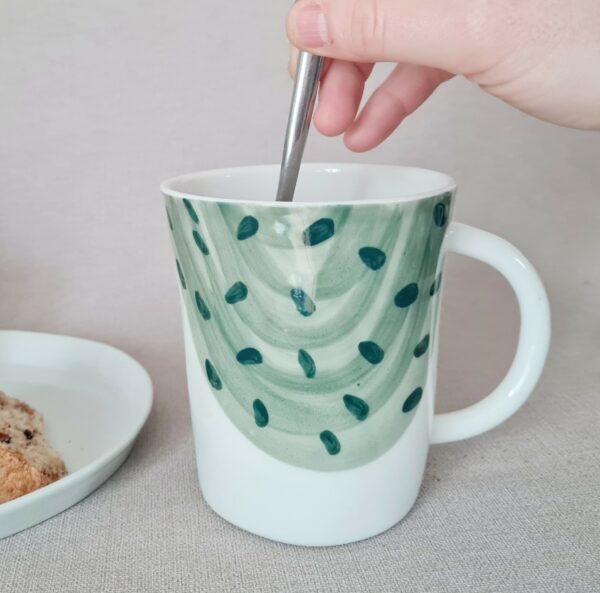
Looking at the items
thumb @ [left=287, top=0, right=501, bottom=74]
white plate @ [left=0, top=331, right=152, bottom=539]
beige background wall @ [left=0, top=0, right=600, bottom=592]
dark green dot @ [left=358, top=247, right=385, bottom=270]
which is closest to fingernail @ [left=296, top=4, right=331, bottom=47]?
thumb @ [left=287, top=0, right=501, bottom=74]

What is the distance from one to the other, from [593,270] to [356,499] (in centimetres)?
50

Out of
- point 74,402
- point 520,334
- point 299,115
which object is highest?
point 299,115

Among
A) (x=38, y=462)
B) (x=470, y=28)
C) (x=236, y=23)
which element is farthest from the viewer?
(x=236, y=23)

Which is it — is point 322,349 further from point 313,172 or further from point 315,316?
point 313,172

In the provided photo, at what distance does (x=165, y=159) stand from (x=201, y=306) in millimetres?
397

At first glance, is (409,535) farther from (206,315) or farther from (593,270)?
(593,270)

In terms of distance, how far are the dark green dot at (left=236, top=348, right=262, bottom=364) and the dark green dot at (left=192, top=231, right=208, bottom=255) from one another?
0.05 metres

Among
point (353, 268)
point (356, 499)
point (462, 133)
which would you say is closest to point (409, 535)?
point (356, 499)

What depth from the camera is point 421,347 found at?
15.2 inches

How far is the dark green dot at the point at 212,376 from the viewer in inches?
15.2

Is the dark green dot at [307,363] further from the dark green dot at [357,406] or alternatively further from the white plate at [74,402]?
the white plate at [74,402]

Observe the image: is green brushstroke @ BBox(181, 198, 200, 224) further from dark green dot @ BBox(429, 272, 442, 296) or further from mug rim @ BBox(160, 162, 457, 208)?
dark green dot @ BBox(429, 272, 442, 296)

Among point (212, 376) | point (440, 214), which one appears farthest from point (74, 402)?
point (440, 214)

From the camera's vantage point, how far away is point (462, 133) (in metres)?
0.77
